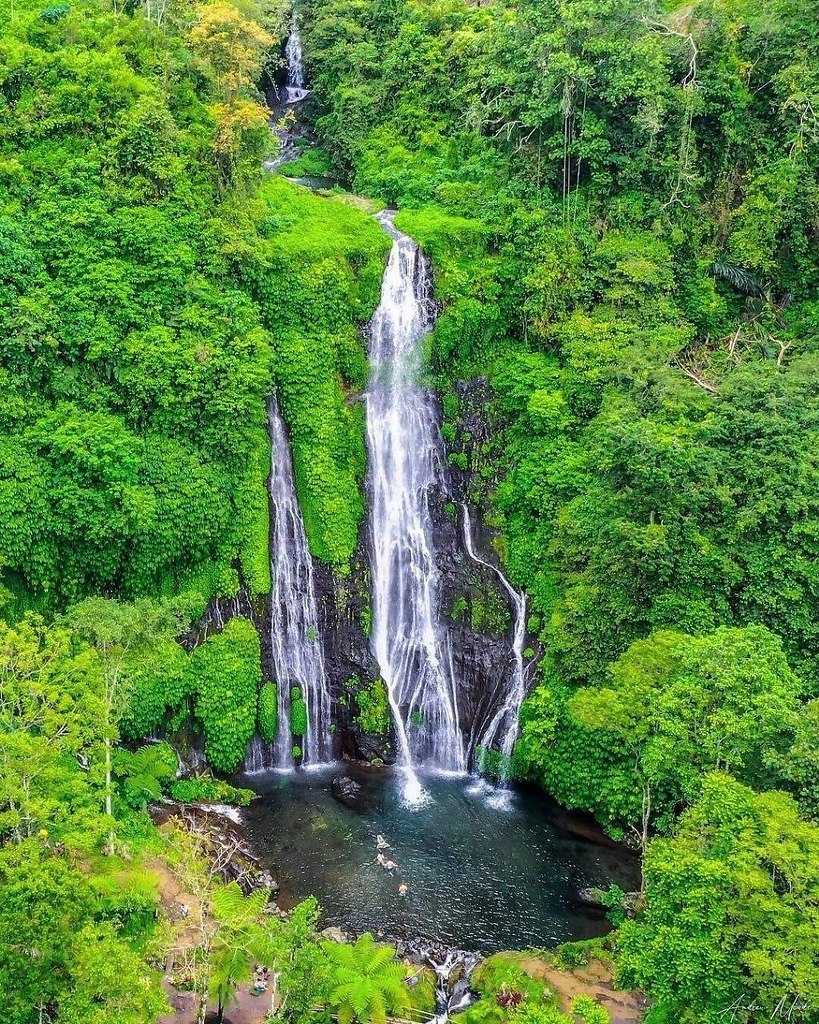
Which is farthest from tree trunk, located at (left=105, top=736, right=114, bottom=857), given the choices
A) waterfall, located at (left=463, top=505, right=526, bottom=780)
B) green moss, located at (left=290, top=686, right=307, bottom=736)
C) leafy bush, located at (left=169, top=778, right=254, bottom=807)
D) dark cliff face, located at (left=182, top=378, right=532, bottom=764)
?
waterfall, located at (left=463, top=505, right=526, bottom=780)

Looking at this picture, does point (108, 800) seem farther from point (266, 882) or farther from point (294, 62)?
point (294, 62)

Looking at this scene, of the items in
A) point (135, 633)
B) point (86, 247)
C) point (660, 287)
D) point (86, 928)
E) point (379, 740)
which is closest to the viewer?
point (86, 928)

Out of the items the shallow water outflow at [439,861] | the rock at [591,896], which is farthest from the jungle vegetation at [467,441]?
the rock at [591,896]

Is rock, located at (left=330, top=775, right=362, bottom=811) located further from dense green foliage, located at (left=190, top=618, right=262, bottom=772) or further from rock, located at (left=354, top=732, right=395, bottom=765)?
dense green foliage, located at (left=190, top=618, right=262, bottom=772)

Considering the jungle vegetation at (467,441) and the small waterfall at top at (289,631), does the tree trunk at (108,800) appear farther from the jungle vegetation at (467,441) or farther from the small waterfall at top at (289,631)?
the small waterfall at top at (289,631)

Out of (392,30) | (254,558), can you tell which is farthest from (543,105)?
(254,558)

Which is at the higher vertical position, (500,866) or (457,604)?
(457,604)

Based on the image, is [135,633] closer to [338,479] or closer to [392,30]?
[338,479]
